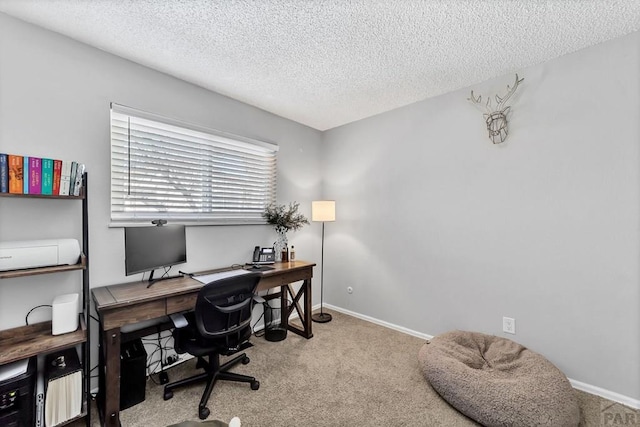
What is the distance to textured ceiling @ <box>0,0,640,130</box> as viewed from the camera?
1.62m

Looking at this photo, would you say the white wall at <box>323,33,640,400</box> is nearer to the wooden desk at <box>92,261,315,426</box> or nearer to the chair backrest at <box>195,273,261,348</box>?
the chair backrest at <box>195,273,261,348</box>

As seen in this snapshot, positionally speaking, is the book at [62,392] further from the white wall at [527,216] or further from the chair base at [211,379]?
the white wall at [527,216]

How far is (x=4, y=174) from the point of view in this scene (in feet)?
4.75

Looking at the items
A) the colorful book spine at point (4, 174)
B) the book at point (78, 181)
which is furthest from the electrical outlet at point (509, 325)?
the colorful book spine at point (4, 174)

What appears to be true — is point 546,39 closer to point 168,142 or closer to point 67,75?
point 168,142

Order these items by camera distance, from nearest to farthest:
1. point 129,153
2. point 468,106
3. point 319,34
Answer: point 319,34
point 129,153
point 468,106

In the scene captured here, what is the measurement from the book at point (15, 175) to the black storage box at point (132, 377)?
1222mm

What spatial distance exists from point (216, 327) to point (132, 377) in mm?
685

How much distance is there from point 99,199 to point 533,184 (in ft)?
11.3

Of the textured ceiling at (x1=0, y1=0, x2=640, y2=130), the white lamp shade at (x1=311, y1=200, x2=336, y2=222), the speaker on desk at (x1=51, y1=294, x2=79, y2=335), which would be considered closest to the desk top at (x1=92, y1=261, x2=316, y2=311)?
the speaker on desk at (x1=51, y1=294, x2=79, y2=335)

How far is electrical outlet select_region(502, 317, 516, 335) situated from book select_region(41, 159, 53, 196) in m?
3.48

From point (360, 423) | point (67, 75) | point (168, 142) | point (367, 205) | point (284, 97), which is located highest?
point (284, 97)

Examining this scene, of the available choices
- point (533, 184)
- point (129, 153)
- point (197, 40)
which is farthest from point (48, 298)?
point (533, 184)

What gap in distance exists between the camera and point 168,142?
7.80 feet
